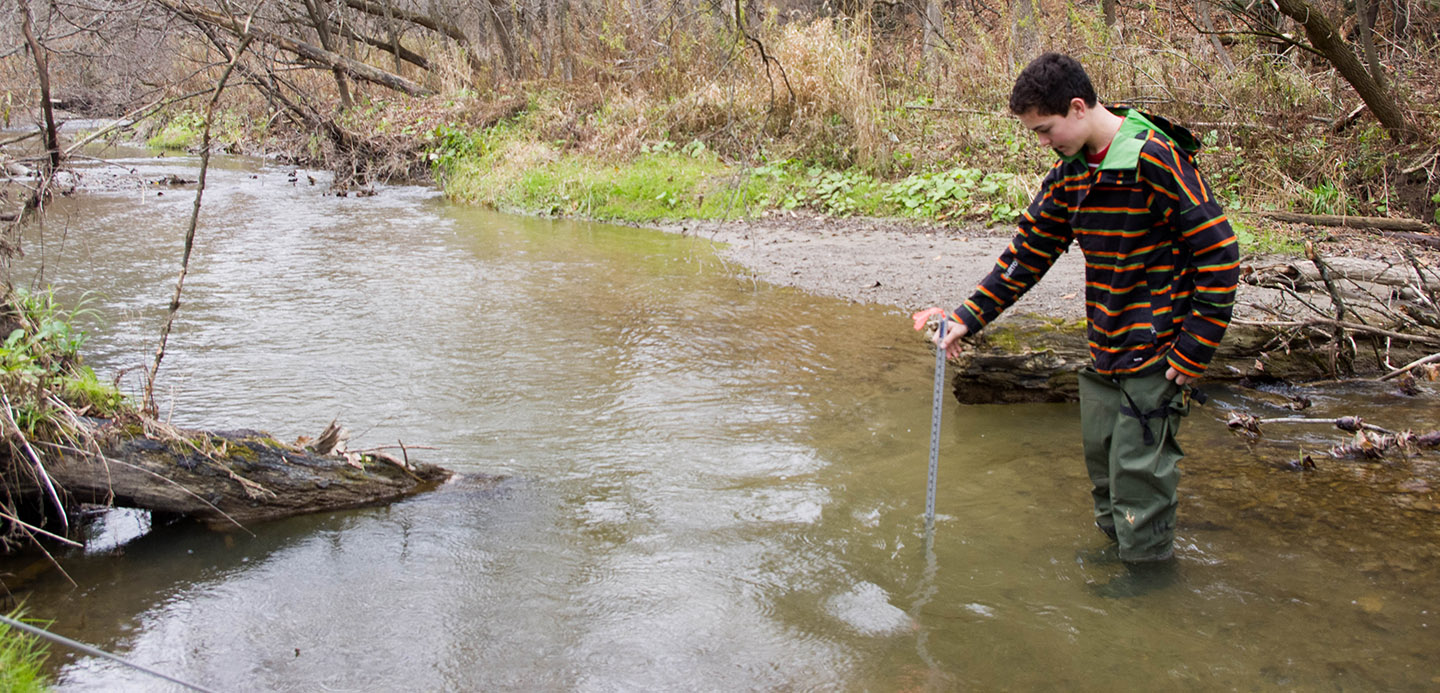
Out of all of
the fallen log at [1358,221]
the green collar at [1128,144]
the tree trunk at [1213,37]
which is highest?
the tree trunk at [1213,37]

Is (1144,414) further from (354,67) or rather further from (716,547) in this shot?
(354,67)

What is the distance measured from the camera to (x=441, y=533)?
397cm

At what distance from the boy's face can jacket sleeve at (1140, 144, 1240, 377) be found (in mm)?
209

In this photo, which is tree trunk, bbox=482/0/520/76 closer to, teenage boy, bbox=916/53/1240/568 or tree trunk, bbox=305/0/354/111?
tree trunk, bbox=305/0/354/111

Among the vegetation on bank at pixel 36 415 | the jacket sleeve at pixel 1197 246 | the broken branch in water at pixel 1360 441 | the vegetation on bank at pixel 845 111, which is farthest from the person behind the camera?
the vegetation on bank at pixel 845 111

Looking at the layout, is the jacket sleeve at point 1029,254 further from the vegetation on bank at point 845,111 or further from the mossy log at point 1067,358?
the vegetation on bank at point 845,111

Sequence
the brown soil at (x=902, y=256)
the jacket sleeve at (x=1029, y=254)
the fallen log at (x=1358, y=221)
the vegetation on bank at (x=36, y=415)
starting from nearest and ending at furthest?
the jacket sleeve at (x=1029, y=254) → the vegetation on bank at (x=36, y=415) → the brown soil at (x=902, y=256) → the fallen log at (x=1358, y=221)

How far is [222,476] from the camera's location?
3857 mm

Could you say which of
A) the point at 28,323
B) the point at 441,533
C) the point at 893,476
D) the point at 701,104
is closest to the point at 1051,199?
the point at 893,476

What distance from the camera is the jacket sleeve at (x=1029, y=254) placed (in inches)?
131

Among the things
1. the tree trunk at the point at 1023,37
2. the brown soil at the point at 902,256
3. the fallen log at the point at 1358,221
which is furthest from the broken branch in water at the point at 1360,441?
the tree trunk at the point at 1023,37

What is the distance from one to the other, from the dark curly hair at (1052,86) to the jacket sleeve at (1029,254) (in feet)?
1.12

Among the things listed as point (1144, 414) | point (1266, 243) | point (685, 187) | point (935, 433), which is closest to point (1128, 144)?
point (1144, 414)

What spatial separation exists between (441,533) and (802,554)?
5.07 ft
